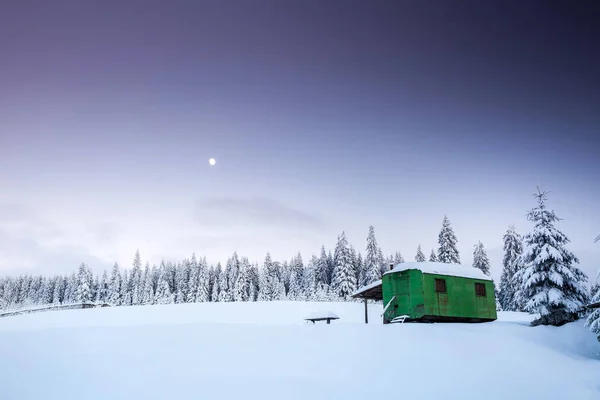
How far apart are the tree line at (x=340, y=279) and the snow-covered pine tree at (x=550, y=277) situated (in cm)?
5

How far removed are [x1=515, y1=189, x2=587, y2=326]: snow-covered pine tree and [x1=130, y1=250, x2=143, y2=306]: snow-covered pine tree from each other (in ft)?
297

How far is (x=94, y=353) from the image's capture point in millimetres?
19156

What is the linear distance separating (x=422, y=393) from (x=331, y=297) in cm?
4774

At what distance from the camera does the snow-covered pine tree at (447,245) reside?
53.8 meters

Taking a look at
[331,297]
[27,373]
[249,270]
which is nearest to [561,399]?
[27,373]

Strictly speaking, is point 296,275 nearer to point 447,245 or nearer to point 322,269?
point 322,269

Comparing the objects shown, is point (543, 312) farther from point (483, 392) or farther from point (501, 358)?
point (483, 392)

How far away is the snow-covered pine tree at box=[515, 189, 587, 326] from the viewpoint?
83.3 feet

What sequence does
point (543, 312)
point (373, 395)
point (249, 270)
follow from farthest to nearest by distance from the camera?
point (249, 270), point (543, 312), point (373, 395)

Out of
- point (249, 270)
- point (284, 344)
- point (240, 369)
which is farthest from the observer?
point (249, 270)

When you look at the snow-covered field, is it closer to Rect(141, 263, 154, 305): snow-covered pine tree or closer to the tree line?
the tree line

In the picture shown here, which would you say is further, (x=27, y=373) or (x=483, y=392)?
(x=27, y=373)

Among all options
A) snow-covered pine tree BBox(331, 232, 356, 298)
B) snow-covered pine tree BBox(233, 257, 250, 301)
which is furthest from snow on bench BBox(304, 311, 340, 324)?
snow-covered pine tree BBox(233, 257, 250, 301)

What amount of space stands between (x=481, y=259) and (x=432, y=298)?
37997 mm
